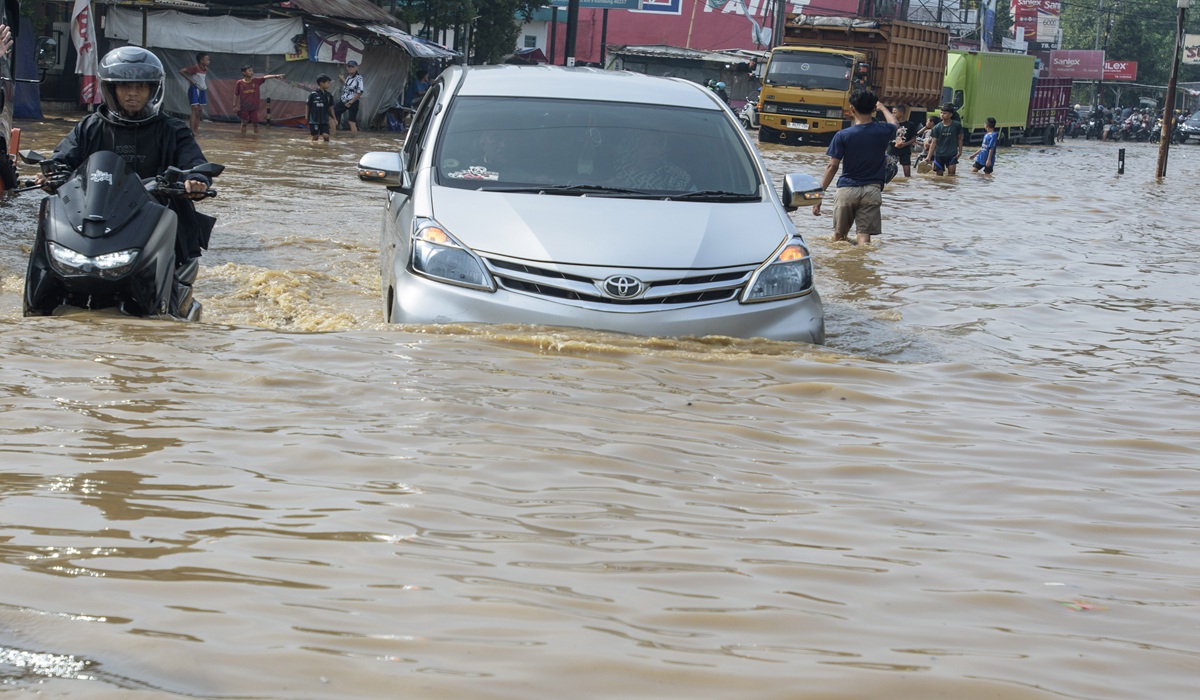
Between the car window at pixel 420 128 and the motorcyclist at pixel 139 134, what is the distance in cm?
113

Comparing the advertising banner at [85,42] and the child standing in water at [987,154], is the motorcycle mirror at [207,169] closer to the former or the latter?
the advertising banner at [85,42]

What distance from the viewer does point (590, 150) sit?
282 inches

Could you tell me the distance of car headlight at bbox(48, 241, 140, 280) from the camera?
5.77 metres

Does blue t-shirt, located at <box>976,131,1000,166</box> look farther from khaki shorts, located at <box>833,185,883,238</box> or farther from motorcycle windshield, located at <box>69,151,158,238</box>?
motorcycle windshield, located at <box>69,151,158,238</box>

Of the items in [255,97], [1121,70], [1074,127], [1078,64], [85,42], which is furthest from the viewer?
[1121,70]

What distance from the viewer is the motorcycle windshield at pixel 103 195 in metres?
5.82

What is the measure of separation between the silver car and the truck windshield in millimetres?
28010

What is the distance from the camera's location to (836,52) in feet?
116

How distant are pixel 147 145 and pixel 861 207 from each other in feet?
24.7

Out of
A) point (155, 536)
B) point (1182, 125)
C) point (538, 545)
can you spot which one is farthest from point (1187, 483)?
point (1182, 125)

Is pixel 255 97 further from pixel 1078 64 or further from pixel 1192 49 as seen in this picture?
pixel 1192 49

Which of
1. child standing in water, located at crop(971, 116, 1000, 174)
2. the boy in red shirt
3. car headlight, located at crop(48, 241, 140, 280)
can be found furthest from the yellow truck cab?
car headlight, located at crop(48, 241, 140, 280)

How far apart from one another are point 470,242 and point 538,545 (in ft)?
9.40

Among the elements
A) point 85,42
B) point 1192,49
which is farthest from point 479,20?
point 1192,49
